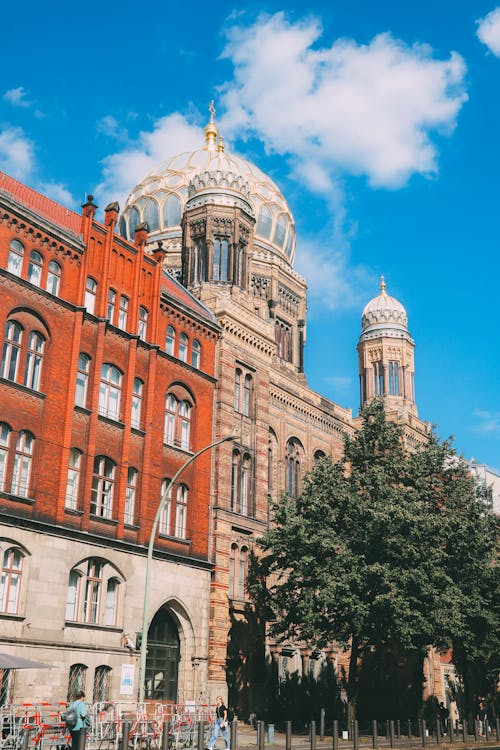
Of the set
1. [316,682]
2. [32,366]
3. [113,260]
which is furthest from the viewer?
[316,682]

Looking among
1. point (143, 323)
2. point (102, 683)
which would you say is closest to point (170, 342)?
point (143, 323)

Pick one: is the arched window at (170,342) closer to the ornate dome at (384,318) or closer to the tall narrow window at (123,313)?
the tall narrow window at (123,313)

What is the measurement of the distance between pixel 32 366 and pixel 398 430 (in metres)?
19.1

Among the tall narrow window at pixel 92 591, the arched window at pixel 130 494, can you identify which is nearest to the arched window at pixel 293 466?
the arched window at pixel 130 494

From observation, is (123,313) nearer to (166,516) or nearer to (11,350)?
Answer: (11,350)

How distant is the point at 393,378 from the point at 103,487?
3932cm

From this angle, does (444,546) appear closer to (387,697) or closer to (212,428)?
(212,428)

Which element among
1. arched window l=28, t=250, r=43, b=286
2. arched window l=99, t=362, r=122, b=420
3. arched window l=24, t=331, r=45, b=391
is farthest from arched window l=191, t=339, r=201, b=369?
arched window l=28, t=250, r=43, b=286

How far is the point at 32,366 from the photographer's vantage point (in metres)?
32.7

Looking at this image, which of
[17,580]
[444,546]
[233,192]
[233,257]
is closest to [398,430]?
[444,546]

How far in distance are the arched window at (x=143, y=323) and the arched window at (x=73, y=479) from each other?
23.1 feet

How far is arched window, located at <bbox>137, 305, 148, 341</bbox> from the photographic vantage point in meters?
38.5

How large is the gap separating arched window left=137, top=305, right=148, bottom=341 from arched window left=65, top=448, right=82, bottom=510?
704 centimetres

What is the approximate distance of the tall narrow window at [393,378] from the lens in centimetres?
6931
